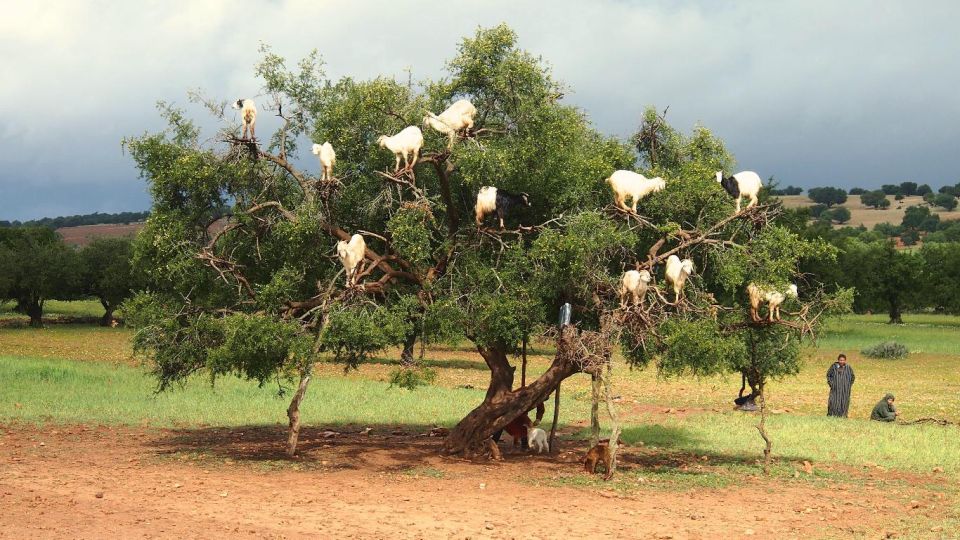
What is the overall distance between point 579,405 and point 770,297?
1234 cm

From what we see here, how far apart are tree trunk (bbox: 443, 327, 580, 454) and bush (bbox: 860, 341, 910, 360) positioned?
1344 inches

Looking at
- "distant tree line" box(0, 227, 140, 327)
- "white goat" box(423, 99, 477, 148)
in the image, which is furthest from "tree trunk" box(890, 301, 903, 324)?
"white goat" box(423, 99, 477, 148)

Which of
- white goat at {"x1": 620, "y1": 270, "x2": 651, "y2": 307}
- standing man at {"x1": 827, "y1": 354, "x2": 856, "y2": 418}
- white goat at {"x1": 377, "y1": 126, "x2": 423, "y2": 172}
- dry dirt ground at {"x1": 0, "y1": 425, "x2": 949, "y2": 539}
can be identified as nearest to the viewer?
dry dirt ground at {"x1": 0, "y1": 425, "x2": 949, "y2": 539}

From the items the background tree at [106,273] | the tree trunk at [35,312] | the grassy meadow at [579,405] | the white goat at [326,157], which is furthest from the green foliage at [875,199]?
the white goat at [326,157]

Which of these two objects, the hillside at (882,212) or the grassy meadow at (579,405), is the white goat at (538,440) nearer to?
the grassy meadow at (579,405)

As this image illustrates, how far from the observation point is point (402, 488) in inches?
599

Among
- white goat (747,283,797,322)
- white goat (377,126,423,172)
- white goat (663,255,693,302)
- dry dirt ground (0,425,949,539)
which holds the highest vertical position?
white goat (377,126,423,172)

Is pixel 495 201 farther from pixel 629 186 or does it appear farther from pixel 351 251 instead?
pixel 351 251

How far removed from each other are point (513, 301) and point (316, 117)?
5.53 meters

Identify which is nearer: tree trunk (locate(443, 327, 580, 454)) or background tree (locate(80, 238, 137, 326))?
tree trunk (locate(443, 327, 580, 454))

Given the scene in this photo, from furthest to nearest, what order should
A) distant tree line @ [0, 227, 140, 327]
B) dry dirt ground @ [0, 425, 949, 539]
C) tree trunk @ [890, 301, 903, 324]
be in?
tree trunk @ [890, 301, 903, 324]
distant tree line @ [0, 227, 140, 327]
dry dirt ground @ [0, 425, 949, 539]

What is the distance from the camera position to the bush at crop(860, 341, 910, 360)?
4753cm

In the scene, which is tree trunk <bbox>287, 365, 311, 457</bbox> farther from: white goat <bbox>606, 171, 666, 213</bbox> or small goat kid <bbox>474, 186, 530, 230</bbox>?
white goat <bbox>606, 171, 666, 213</bbox>

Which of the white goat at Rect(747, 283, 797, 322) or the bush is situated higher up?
the white goat at Rect(747, 283, 797, 322)
